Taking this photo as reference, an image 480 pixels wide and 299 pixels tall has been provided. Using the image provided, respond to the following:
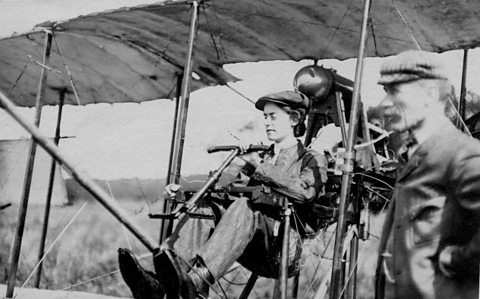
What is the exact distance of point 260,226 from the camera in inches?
125

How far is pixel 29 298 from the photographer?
468 centimetres

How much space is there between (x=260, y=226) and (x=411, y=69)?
168 centimetres

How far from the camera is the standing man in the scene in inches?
57.4

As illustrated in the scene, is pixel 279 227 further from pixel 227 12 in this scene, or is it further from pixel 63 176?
pixel 63 176

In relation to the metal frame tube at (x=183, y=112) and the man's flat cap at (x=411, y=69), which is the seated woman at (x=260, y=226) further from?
the man's flat cap at (x=411, y=69)

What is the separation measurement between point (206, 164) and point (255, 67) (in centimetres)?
151

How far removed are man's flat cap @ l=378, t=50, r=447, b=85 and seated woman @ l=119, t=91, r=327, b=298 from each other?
123 cm

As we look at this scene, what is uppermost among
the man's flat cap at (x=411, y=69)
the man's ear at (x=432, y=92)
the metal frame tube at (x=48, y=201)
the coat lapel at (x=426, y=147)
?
the man's flat cap at (x=411, y=69)

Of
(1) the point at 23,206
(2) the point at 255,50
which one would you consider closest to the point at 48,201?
(1) the point at 23,206

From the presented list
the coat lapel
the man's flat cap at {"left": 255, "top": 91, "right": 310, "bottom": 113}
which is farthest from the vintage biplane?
the coat lapel

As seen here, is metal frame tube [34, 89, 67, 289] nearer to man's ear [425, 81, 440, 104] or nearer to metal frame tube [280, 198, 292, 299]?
metal frame tube [280, 198, 292, 299]

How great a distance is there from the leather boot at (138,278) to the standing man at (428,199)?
1.51 metres

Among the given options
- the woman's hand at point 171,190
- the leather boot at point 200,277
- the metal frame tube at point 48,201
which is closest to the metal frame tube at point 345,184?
the leather boot at point 200,277

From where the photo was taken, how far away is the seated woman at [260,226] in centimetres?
285
